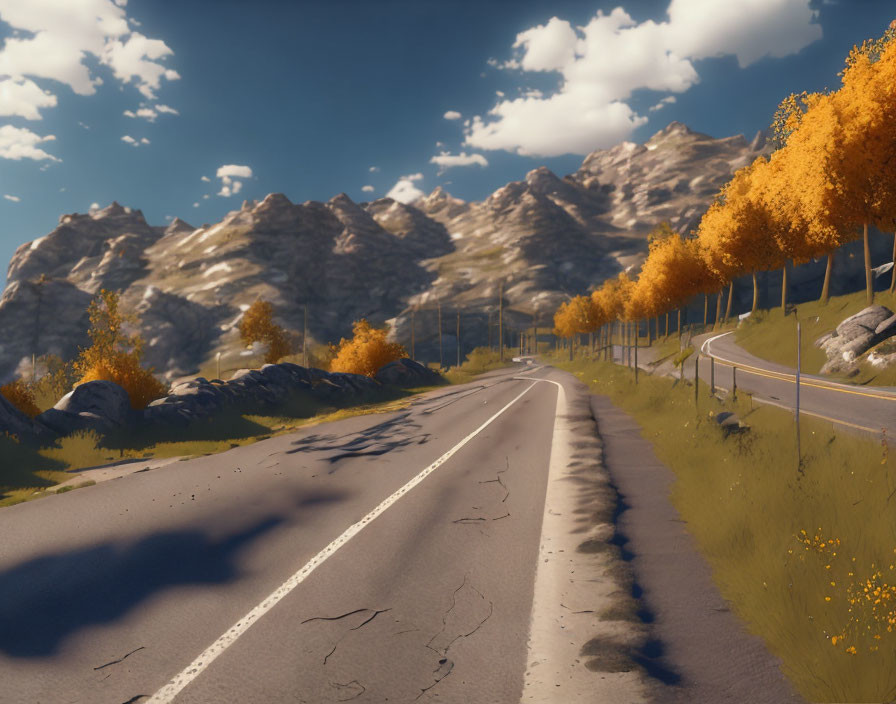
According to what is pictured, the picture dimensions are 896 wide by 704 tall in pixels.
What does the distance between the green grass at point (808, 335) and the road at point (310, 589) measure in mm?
17678

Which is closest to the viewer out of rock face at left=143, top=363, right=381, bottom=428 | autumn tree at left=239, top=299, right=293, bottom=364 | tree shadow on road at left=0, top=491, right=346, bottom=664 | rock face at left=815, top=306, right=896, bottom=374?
tree shadow on road at left=0, top=491, right=346, bottom=664

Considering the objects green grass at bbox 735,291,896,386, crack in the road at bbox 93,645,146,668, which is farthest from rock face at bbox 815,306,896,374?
crack in the road at bbox 93,645,146,668

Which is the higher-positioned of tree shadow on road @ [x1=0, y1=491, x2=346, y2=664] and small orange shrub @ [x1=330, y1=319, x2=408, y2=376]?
small orange shrub @ [x1=330, y1=319, x2=408, y2=376]

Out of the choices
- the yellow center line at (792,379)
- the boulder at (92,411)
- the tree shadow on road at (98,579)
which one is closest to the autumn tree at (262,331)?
the boulder at (92,411)

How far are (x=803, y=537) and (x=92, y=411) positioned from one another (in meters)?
17.9

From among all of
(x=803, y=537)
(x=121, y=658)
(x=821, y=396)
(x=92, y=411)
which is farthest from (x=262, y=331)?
(x=803, y=537)

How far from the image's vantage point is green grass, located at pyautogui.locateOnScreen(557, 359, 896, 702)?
144 inches

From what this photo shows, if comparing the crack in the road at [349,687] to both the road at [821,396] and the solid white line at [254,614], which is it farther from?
the road at [821,396]

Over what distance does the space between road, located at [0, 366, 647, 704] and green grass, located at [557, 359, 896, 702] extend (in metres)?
1.18

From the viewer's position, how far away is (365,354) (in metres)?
39.5

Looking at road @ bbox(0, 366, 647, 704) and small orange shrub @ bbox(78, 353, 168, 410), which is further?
small orange shrub @ bbox(78, 353, 168, 410)

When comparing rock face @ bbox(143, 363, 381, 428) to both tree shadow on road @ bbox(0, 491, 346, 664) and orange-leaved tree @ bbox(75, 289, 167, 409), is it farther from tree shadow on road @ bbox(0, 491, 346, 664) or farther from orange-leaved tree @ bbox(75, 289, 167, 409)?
tree shadow on road @ bbox(0, 491, 346, 664)

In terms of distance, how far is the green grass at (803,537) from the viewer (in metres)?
3.65

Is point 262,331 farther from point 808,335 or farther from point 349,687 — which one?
point 349,687
